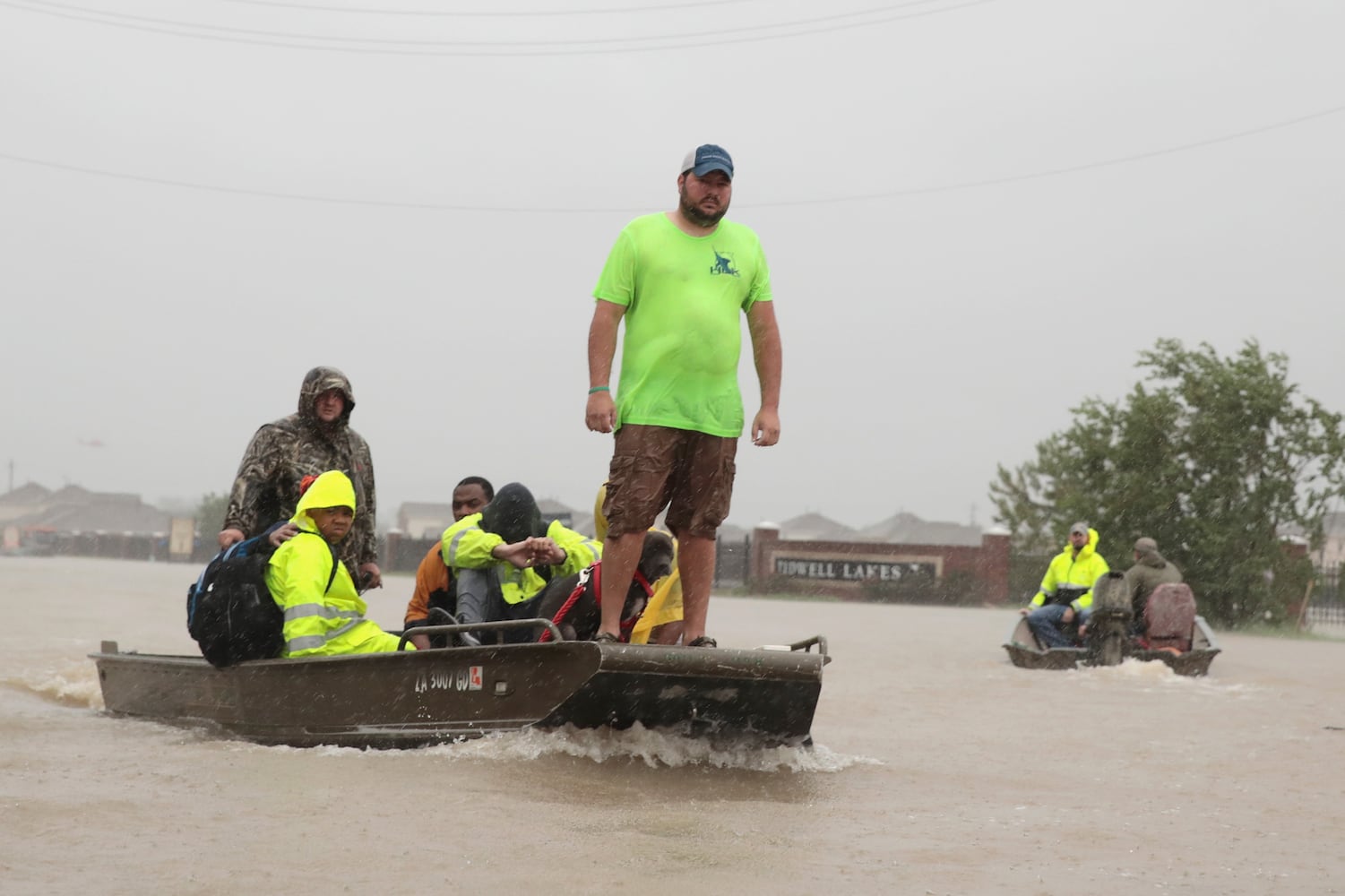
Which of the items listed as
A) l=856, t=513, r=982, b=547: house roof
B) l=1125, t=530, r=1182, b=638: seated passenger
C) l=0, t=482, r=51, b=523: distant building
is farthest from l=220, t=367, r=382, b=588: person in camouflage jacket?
l=0, t=482, r=51, b=523: distant building

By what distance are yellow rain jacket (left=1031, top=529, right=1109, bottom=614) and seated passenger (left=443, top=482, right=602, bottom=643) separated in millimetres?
10879

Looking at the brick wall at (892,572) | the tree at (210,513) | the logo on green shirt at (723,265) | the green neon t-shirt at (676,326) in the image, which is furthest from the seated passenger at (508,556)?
the tree at (210,513)

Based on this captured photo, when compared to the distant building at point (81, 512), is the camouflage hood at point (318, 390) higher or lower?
lower

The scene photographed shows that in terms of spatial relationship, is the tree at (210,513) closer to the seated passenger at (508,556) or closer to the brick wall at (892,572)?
the brick wall at (892,572)

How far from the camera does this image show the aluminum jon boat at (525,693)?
6605 mm

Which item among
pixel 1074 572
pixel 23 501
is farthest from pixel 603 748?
pixel 23 501

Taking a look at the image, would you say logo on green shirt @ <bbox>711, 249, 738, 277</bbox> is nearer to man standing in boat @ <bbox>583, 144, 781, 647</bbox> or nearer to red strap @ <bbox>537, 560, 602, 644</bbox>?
man standing in boat @ <bbox>583, 144, 781, 647</bbox>

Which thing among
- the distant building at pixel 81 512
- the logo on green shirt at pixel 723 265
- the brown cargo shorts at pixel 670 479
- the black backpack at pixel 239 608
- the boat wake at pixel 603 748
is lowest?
the boat wake at pixel 603 748

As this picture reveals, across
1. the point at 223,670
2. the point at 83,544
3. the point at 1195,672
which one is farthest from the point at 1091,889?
the point at 83,544

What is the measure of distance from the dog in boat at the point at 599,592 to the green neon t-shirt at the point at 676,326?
77 centimetres

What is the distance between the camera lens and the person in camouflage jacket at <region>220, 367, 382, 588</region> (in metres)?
8.64

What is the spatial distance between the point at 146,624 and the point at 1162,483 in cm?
1973

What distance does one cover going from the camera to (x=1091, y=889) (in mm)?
4863

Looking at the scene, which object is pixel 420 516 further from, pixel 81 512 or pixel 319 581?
pixel 319 581
